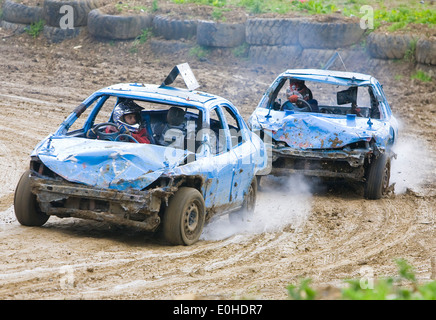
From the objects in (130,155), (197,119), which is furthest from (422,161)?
(130,155)

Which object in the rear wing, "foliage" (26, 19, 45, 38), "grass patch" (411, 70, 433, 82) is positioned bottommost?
"grass patch" (411, 70, 433, 82)

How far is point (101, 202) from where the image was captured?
26.1 feet

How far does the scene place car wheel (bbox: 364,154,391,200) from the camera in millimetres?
11367

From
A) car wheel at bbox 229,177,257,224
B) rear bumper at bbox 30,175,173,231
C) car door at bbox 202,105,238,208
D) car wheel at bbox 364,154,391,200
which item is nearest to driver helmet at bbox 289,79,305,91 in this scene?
car wheel at bbox 364,154,391,200

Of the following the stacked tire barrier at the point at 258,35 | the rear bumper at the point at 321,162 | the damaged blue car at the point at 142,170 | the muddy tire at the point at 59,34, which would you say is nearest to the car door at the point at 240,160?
the damaged blue car at the point at 142,170

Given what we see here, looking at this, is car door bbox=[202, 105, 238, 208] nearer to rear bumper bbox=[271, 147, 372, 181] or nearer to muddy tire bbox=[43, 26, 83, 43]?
rear bumper bbox=[271, 147, 372, 181]

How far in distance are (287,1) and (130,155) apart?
17.3 m

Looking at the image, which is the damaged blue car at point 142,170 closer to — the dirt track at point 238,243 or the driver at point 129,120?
the driver at point 129,120

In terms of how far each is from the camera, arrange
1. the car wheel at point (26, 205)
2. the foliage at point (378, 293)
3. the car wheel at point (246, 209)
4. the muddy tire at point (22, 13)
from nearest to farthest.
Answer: the foliage at point (378, 293), the car wheel at point (26, 205), the car wheel at point (246, 209), the muddy tire at point (22, 13)

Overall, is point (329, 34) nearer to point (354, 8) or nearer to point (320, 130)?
point (354, 8)

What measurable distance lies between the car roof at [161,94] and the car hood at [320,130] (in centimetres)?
241

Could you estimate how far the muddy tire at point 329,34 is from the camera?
69.3 ft

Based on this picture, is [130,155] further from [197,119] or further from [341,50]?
[341,50]

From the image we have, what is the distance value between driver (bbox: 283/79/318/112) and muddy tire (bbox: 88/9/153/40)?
11124 mm
